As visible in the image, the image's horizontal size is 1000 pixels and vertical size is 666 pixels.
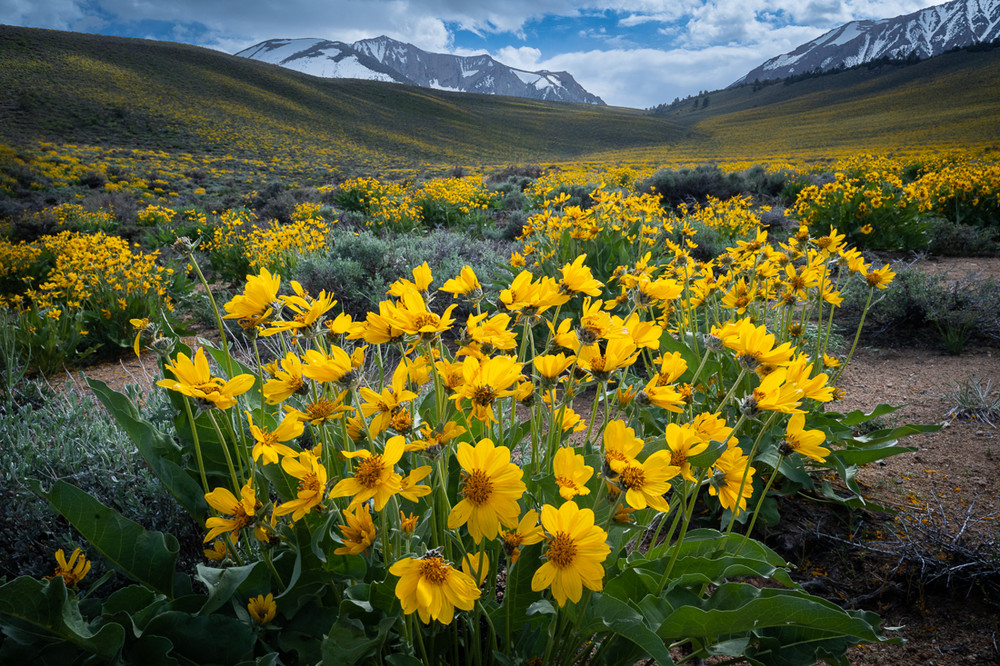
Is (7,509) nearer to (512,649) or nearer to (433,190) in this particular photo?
(512,649)

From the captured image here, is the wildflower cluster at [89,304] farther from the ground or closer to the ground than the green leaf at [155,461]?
closer to the ground

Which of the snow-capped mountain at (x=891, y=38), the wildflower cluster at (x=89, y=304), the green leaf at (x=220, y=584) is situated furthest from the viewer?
the snow-capped mountain at (x=891, y=38)

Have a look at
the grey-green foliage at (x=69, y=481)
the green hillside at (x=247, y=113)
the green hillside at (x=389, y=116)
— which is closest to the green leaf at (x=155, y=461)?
the grey-green foliage at (x=69, y=481)

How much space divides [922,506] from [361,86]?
75395mm

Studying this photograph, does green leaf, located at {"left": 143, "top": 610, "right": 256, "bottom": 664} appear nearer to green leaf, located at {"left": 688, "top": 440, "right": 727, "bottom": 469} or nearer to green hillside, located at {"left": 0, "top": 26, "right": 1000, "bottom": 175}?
green leaf, located at {"left": 688, "top": 440, "right": 727, "bottom": 469}

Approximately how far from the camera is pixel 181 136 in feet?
87.5

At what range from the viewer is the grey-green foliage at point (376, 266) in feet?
16.1

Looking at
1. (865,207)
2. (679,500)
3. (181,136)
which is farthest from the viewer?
(181,136)

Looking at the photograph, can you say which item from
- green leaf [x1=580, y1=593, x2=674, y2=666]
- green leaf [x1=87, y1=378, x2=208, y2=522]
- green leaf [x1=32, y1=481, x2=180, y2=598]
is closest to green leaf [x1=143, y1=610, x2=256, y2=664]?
green leaf [x1=32, y1=481, x2=180, y2=598]

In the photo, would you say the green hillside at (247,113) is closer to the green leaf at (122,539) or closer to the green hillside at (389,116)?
the green hillside at (389,116)

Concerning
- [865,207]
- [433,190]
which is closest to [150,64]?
[433,190]

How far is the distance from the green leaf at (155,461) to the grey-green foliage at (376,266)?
131 inches

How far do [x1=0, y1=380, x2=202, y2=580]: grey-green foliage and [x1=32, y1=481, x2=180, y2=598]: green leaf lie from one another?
1.68 feet

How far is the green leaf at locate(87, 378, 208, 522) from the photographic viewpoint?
1172 millimetres
